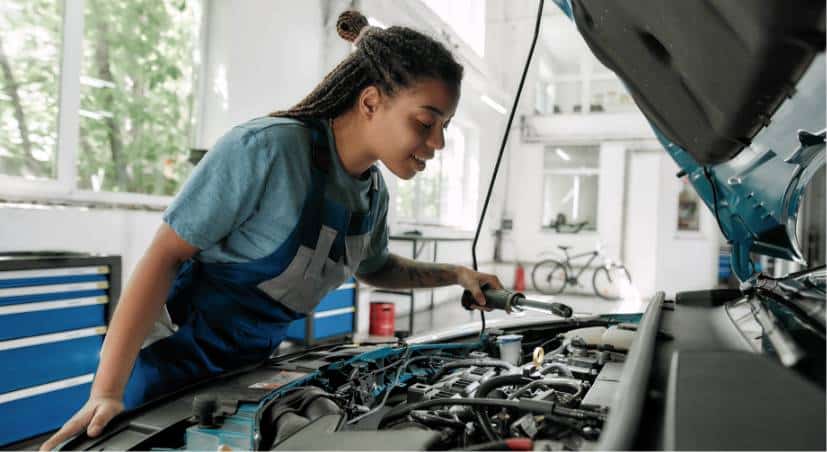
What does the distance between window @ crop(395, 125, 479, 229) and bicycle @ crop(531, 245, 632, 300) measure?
1646 mm

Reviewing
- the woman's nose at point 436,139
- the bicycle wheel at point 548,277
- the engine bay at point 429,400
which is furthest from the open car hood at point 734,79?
the bicycle wheel at point 548,277

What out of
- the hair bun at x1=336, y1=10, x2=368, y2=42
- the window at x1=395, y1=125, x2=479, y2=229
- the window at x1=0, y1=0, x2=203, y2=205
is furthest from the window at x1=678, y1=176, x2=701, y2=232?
the hair bun at x1=336, y1=10, x2=368, y2=42

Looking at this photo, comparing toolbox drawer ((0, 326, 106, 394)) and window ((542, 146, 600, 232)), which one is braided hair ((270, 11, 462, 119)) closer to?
toolbox drawer ((0, 326, 106, 394))

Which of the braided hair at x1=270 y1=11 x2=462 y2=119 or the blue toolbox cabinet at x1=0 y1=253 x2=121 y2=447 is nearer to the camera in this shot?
the braided hair at x1=270 y1=11 x2=462 y2=119

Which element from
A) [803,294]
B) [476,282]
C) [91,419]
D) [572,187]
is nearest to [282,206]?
[91,419]

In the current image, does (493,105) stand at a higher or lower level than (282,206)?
higher

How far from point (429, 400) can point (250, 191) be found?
521 mm

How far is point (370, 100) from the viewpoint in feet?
3.76

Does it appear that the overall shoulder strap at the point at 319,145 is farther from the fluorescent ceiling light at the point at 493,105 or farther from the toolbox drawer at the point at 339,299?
the fluorescent ceiling light at the point at 493,105

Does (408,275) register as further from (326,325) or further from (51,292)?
(326,325)

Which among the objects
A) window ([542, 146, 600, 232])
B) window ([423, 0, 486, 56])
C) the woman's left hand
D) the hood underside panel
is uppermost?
window ([423, 0, 486, 56])

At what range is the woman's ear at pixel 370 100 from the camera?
1.14 metres

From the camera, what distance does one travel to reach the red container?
4.97 metres

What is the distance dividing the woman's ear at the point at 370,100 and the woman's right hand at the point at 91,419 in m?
0.72
